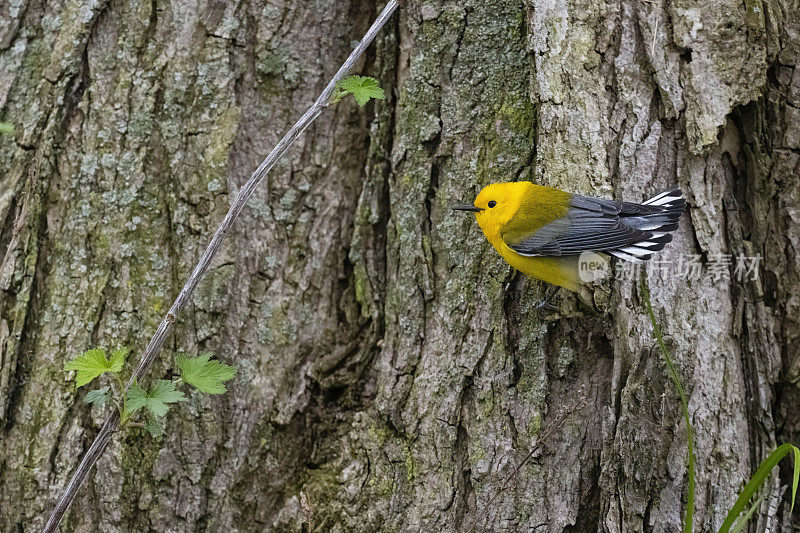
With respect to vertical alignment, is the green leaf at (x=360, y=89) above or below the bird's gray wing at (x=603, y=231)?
above

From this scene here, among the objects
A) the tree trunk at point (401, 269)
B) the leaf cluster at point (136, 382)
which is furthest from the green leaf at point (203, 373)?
the tree trunk at point (401, 269)

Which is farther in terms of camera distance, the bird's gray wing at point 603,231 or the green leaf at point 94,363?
the bird's gray wing at point 603,231

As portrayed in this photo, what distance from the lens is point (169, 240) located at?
2.83 m

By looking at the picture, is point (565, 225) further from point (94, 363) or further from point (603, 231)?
point (94, 363)

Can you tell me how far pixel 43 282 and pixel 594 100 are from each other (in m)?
2.20

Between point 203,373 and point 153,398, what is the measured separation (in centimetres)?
16

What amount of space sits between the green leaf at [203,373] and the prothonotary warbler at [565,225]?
1.08 metres

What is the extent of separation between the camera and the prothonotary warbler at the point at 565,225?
256 centimetres

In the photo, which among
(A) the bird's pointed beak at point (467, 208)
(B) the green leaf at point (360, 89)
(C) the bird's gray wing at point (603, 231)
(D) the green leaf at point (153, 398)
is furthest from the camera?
(A) the bird's pointed beak at point (467, 208)

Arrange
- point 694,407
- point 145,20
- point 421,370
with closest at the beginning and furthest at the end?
point 694,407
point 421,370
point 145,20

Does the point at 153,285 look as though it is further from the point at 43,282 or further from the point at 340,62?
the point at 340,62

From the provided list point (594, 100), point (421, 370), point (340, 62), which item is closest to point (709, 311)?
point (594, 100)

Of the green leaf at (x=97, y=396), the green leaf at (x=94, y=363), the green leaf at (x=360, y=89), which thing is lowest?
the green leaf at (x=97, y=396)

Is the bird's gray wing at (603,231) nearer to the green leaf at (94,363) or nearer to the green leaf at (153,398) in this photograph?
the green leaf at (153,398)
